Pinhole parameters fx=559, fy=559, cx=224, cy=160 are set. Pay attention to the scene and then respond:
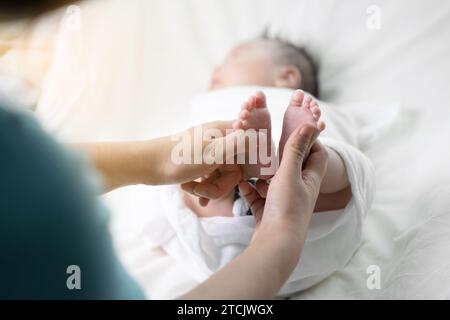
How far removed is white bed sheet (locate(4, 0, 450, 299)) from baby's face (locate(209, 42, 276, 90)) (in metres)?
0.04

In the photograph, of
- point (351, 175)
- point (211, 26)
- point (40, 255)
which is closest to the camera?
point (40, 255)

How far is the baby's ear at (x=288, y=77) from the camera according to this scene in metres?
1.10

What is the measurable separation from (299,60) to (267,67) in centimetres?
7

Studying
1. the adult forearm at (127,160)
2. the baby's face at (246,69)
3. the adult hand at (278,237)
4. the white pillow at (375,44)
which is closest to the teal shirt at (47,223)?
the adult forearm at (127,160)

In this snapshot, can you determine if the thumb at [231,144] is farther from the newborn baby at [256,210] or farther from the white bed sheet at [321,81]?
the white bed sheet at [321,81]

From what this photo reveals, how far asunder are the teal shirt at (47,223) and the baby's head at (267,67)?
19.5 inches

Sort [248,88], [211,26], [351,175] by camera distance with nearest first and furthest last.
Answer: [351,175]
[248,88]
[211,26]

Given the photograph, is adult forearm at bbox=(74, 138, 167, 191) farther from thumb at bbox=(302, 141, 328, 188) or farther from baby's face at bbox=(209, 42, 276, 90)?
baby's face at bbox=(209, 42, 276, 90)

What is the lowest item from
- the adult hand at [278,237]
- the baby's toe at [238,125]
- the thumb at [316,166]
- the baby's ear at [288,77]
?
the adult hand at [278,237]
